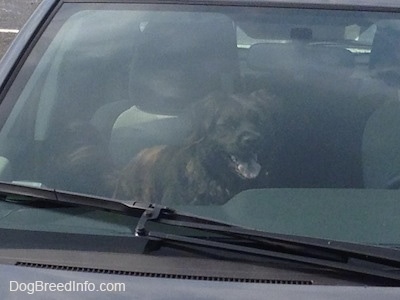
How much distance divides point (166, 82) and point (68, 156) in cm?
42

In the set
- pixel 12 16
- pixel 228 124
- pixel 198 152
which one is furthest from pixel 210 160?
pixel 12 16

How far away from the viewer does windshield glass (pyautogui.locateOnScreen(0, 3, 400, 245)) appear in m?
2.24

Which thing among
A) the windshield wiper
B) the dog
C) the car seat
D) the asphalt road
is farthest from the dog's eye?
the asphalt road

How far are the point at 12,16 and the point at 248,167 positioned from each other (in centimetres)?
1186

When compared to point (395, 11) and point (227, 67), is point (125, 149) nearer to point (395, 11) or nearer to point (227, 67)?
point (227, 67)

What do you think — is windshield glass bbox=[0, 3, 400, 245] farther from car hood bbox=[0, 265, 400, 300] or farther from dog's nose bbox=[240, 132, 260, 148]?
car hood bbox=[0, 265, 400, 300]

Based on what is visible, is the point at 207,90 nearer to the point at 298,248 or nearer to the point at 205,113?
the point at 205,113

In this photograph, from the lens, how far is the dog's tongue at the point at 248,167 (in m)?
2.31

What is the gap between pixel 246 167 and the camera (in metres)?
2.32

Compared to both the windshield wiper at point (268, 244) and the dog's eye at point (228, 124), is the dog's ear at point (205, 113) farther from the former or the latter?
the windshield wiper at point (268, 244)

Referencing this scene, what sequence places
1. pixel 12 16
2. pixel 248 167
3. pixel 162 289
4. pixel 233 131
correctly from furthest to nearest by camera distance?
1. pixel 12 16
2. pixel 233 131
3. pixel 248 167
4. pixel 162 289

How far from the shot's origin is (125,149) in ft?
7.98

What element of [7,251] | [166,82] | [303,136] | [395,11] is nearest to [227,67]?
[166,82]

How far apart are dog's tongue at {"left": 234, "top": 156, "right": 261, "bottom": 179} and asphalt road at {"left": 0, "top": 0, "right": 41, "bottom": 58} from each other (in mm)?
8470
